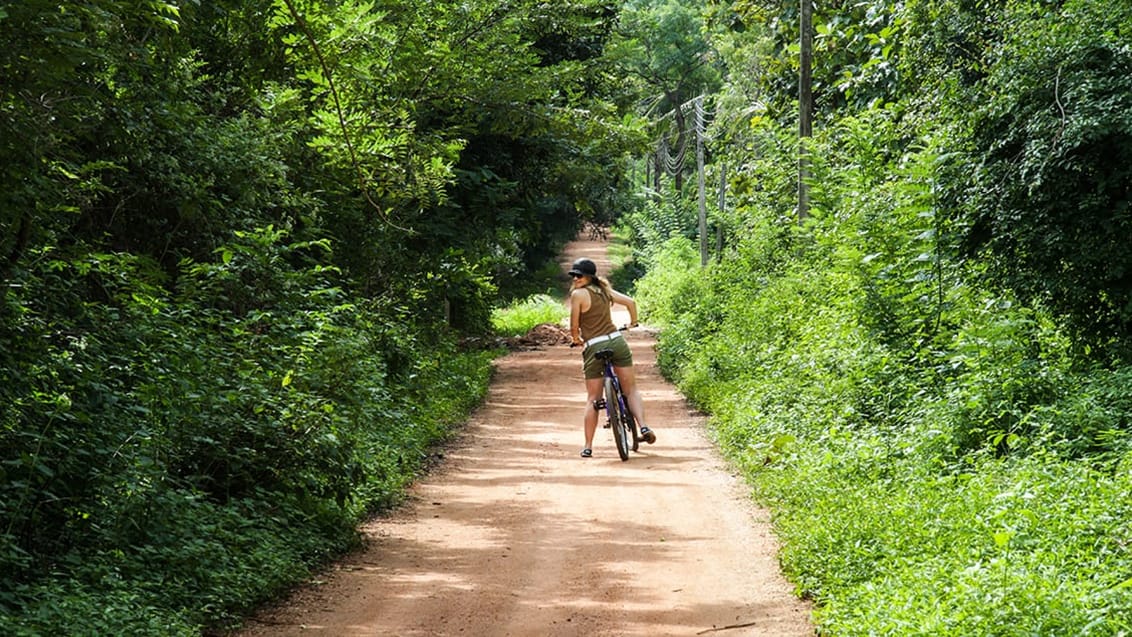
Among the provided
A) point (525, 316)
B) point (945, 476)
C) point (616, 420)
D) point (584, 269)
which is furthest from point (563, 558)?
point (525, 316)

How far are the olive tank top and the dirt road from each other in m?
1.41

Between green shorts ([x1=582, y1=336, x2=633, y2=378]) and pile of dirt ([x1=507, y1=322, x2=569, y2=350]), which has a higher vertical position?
green shorts ([x1=582, y1=336, x2=633, y2=378])

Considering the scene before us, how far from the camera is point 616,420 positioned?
13.5m

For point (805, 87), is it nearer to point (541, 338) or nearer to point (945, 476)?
point (945, 476)

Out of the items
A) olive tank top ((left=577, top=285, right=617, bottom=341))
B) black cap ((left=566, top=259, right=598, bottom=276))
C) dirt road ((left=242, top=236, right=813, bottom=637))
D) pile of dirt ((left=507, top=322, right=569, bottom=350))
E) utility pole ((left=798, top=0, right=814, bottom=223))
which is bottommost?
pile of dirt ((left=507, top=322, right=569, bottom=350))

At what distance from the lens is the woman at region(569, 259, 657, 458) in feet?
44.6

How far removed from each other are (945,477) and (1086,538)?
2.13 m

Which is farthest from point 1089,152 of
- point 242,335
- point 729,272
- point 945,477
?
Result: point 729,272

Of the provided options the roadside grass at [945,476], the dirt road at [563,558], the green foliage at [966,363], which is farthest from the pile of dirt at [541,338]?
the dirt road at [563,558]

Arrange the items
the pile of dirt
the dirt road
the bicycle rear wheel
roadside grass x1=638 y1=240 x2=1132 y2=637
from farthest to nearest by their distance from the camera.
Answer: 1. the pile of dirt
2. the bicycle rear wheel
3. the dirt road
4. roadside grass x1=638 y1=240 x2=1132 y2=637

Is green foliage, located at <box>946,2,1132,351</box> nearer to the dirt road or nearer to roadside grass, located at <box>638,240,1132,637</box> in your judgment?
roadside grass, located at <box>638,240,1132,637</box>

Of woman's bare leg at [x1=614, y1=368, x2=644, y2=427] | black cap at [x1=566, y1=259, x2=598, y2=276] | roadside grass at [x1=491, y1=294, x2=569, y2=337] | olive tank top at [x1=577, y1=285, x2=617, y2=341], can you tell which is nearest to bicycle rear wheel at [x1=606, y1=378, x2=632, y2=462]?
woman's bare leg at [x1=614, y1=368, x2=644, y2=427]

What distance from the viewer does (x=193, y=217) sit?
1113cm

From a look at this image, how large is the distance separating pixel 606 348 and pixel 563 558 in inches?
188
